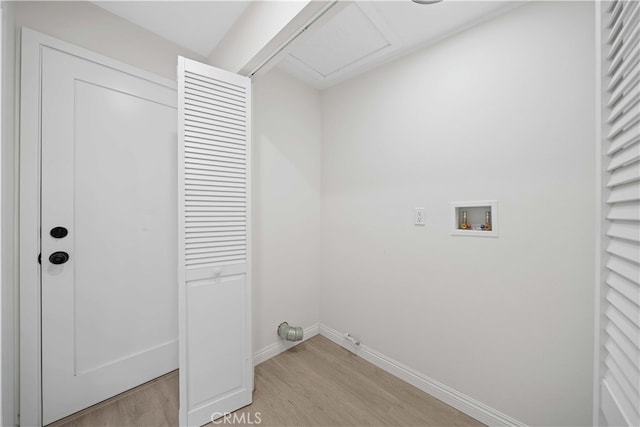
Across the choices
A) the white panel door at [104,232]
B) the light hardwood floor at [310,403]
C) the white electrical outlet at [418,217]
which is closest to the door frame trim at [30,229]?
the white panel door at [104,232]

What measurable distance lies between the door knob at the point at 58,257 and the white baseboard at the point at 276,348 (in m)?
1.39

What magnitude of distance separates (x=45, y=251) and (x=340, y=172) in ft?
6.61

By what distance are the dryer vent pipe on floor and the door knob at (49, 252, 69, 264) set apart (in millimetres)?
1505

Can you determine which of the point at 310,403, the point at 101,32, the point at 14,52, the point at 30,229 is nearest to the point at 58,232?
the point at 30,229

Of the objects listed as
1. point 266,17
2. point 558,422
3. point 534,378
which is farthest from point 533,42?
point 558,422

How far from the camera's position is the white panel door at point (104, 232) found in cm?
131

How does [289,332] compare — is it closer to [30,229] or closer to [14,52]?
[30,229]

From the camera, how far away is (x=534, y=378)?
1.27m

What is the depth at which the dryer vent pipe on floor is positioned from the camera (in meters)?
2.01

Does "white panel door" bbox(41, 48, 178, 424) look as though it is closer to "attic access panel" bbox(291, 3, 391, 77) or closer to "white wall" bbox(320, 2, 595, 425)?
"attic access panel" bbox(291, 3, 391, 77)

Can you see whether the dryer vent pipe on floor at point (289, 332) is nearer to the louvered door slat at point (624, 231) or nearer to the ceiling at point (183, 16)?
the louvered door slat at point (624, 231)

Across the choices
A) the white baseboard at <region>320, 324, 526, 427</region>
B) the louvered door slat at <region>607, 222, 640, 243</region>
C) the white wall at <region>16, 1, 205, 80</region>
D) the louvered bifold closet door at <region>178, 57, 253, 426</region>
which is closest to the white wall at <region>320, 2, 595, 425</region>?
the white baseboard at <region>320, 324, 526, 427</region>

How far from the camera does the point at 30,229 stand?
124cm

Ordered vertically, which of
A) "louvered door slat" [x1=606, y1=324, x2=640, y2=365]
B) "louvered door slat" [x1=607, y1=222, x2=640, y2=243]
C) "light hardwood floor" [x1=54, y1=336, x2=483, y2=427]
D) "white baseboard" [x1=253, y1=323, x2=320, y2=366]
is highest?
"louvered door slat" [x1=607, y1=222, x2=640, y2=243]
